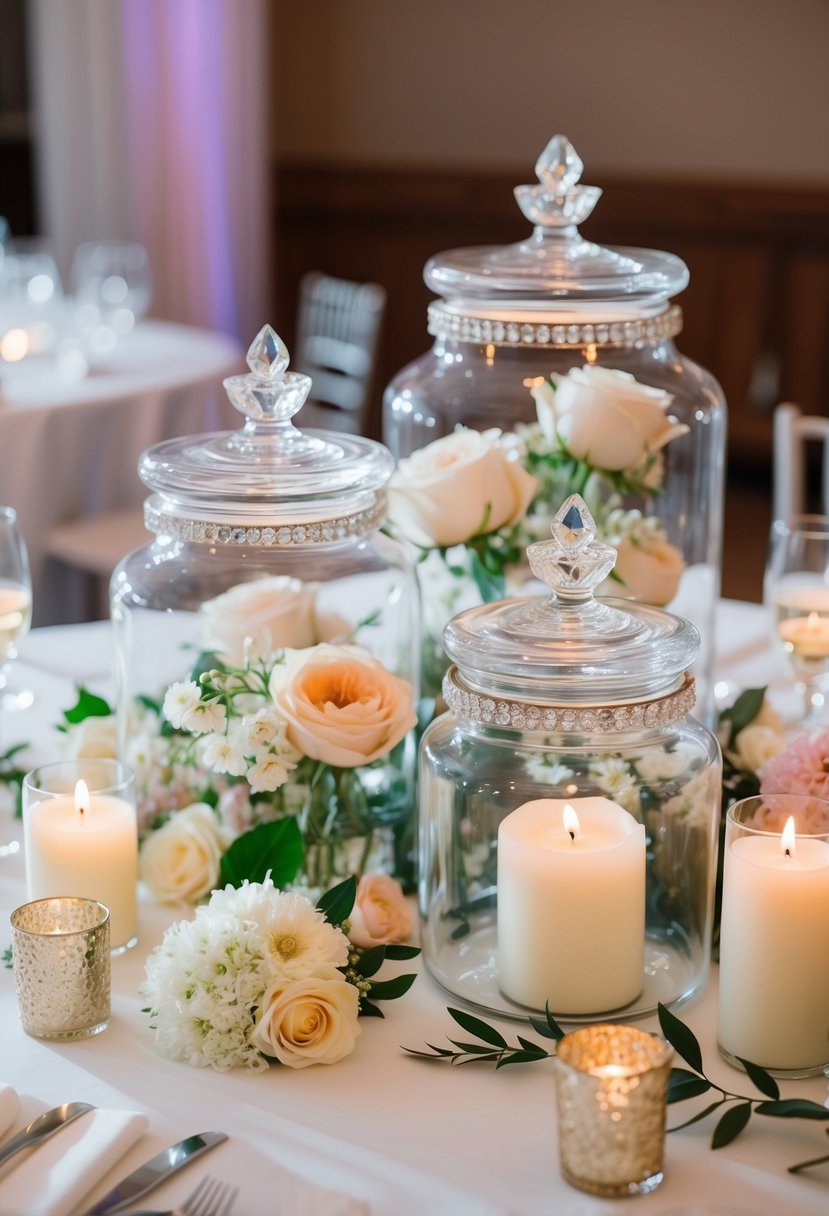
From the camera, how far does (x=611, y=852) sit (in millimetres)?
967

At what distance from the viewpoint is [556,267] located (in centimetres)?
136

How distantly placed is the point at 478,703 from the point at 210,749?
0.21m

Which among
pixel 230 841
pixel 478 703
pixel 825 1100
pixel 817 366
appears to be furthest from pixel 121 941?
pixel 817 366

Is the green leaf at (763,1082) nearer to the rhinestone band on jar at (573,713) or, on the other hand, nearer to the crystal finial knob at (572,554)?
the rhinestone band on jar at (573,713)

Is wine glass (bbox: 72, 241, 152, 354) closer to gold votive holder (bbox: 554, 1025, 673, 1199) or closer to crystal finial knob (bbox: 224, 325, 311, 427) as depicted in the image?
crystal finial knob (bbox: 224, 325, 311, 427)

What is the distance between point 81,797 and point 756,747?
553 mm

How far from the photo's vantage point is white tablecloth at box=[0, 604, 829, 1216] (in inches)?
32.4

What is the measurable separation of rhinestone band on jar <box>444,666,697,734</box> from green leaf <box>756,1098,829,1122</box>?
0.24 meters

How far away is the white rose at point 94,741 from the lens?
1.28 meters

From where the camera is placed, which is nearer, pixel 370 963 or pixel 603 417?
pixel 370 963

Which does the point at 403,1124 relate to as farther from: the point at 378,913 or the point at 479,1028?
the point at 378,913

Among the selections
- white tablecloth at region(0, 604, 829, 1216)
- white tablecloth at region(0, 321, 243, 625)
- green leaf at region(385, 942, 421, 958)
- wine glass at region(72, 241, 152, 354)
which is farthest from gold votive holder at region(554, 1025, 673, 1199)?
wine glass at region(72, 241, 152, 354)

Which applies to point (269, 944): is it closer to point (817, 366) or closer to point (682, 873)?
point (682, 873)

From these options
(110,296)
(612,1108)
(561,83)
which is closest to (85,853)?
(612,1108)
